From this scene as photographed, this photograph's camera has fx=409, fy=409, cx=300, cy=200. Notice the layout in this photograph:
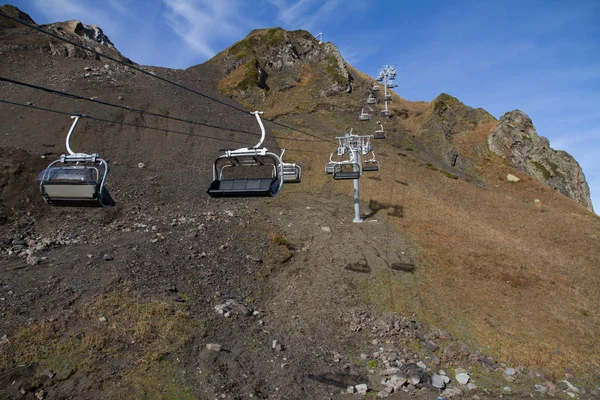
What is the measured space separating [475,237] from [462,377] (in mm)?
13054

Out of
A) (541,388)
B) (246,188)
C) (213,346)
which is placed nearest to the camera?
(246,188)

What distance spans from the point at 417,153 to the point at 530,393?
3473 cm

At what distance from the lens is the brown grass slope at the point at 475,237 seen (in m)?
15.6

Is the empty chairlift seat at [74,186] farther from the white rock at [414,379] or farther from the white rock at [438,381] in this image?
the white rock at [438,381]

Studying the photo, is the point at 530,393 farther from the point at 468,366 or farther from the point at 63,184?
the point at 63,184

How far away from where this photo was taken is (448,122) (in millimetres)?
54188

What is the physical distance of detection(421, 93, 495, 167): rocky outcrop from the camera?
1870 inches

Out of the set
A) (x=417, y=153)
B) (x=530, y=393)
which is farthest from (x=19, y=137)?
(x=417, y=153)

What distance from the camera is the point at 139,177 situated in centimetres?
2550

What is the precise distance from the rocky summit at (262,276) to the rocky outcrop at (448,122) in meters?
10.6

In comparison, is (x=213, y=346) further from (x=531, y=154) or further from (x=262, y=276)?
(x=531, y=154)

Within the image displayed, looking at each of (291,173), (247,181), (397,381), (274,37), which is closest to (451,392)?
(397,381)

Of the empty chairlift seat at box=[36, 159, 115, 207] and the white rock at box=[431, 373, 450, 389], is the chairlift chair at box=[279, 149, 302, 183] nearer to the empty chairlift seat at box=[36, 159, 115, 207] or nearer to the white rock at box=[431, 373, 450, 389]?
the empty chairlift seat at box=[36, 159, 115, 207]

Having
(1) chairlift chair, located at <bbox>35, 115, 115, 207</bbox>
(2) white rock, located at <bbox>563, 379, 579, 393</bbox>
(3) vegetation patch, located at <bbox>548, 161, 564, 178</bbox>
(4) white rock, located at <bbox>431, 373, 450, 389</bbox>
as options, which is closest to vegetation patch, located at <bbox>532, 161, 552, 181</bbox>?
(3) vegetation patch, located at <bbox>548, 161, 564, 178</bbox>
